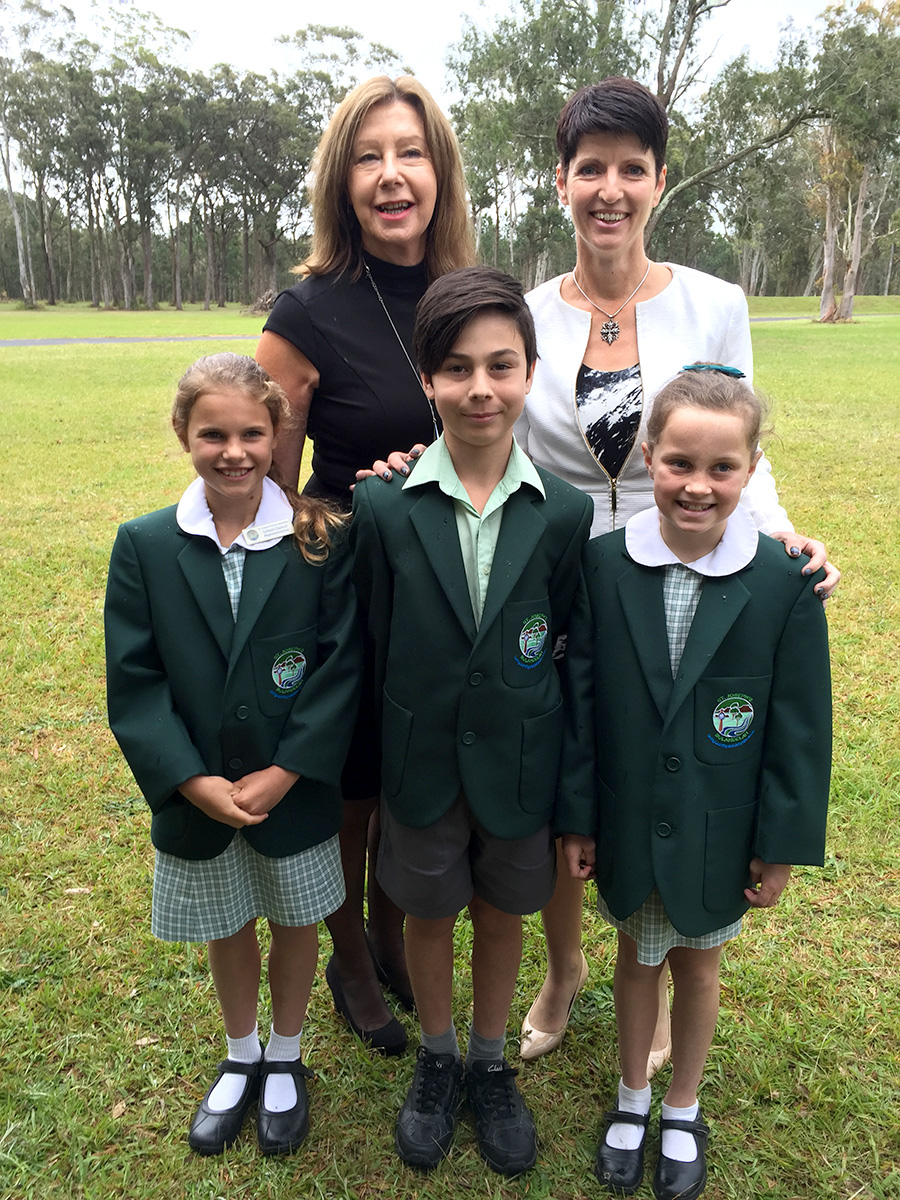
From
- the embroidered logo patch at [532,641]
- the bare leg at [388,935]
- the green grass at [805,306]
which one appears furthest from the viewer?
the green grass at [805,306]

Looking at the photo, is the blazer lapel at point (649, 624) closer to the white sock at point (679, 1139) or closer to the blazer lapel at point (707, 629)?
the blazer lapel at point (707, 629)

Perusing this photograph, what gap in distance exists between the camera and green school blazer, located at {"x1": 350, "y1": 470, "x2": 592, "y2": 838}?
179 centimetres

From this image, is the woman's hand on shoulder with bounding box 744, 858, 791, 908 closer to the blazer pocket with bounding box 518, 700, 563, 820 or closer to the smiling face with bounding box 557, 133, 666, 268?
the blazer pocket with bounding box 518, 700, 563, 820

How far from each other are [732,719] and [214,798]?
106cm

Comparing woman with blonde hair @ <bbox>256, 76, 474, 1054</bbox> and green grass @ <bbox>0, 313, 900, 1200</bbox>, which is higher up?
woman with blonde hair @ <bbox>256, 76, 474, 1054</bbox>

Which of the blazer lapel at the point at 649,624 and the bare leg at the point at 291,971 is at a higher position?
the blazer lapel at the point at 649,624

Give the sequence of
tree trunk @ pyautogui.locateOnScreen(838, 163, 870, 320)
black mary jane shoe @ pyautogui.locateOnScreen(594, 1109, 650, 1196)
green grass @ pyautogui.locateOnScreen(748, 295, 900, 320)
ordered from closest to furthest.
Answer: black mary jane shoe @ pyautogui.locateOnScreen(594, 1109, 650, 1196), tree trunk @ pyautogui.locateOnScreen(838, 163, 870, 320), green grass @ pyautogui.locateOnScreen(748, 295, 900, 320)

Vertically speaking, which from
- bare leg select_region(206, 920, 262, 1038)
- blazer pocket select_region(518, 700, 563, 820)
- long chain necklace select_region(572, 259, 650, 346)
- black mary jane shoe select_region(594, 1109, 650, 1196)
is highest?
long chain necklace select_region(572, 259, 650, 346)

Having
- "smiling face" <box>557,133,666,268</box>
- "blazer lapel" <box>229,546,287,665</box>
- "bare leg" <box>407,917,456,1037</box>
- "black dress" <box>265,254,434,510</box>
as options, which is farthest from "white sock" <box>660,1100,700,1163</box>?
"smiling face" <box>557,133,666,268</box>

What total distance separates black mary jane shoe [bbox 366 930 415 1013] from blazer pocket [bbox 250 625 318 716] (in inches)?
39.4

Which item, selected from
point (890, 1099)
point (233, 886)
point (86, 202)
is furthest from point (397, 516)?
point (86, 202)

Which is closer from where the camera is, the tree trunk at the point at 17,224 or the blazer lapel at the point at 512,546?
the blazer lapel at the point at 512,546

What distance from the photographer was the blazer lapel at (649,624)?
1.78m

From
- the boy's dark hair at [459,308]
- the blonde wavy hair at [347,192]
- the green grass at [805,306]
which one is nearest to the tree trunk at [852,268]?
the green grass at [805,306]
